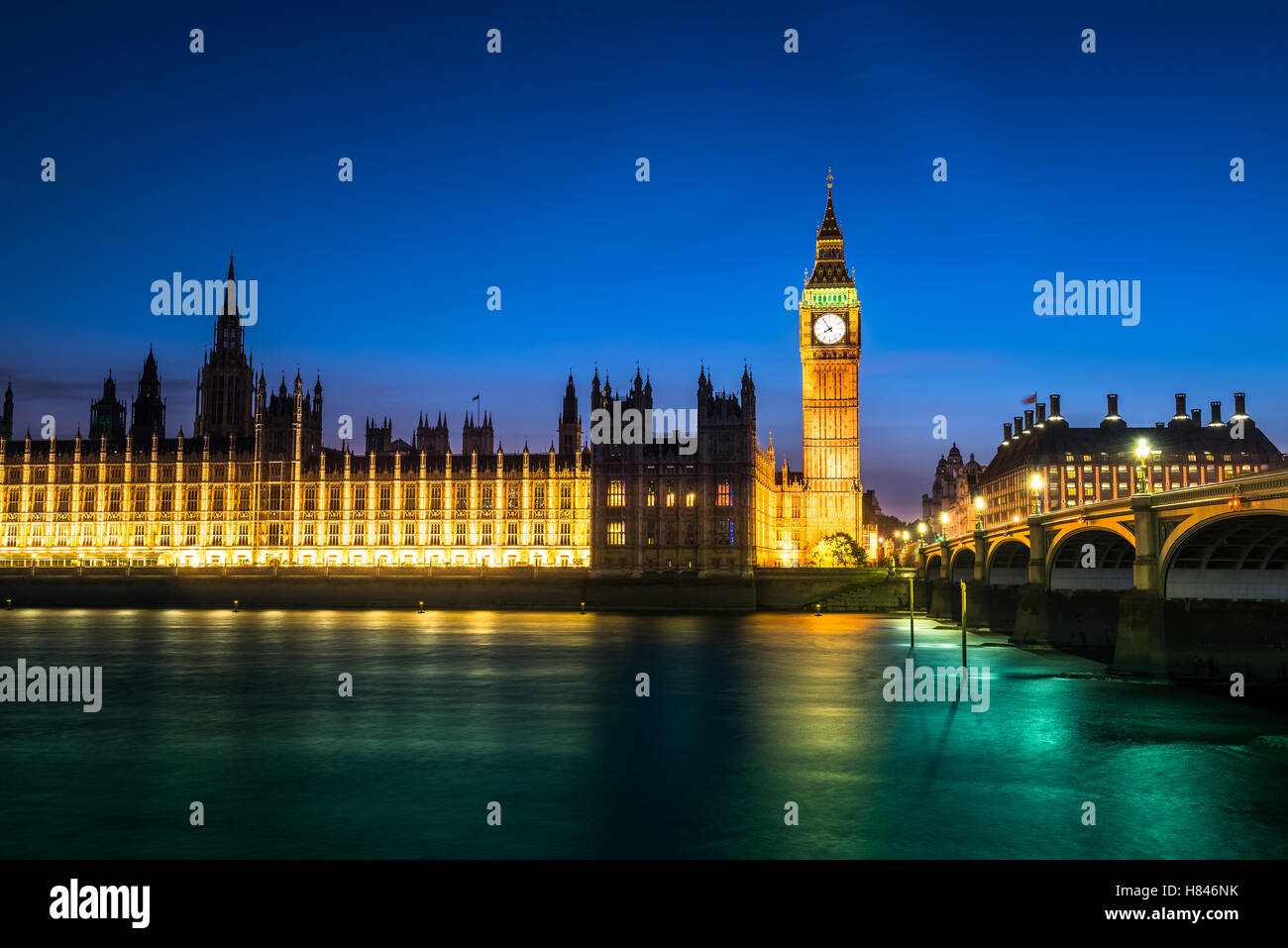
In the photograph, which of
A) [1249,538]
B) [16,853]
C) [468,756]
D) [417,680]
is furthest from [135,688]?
[1249,538]

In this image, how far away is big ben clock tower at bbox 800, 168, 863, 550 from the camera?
128 metres

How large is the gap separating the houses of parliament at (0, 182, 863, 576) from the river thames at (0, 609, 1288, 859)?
58.1 m

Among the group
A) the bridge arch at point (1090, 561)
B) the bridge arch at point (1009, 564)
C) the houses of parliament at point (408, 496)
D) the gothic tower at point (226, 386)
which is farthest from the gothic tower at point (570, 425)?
the bridge arch at point (1090, 561)

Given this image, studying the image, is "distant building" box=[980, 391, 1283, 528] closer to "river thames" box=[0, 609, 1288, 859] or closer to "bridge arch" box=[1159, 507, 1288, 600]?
"bridge arch" box=[1159, 507, 1288, 600]

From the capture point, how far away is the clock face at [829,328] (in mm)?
132625

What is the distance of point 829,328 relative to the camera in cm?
13338

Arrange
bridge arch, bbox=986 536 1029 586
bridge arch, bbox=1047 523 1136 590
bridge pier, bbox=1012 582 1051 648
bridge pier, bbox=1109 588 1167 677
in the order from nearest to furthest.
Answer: bridge pier, bbox=1109 588 1167 677 → bridge arch, bbox=1047 523 1136 590 → bridge pier, bbox=1012 582 1051 648 → bridge arch, bbox=986 536 1029 586

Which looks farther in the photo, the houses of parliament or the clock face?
the clock face

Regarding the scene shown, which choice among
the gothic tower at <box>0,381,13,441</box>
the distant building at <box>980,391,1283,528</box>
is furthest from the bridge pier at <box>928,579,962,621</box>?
the gothic tower at <box>0,381,13,441</box>

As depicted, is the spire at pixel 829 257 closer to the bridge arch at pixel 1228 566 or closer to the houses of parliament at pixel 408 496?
the houses of parliament at pixel 408 496

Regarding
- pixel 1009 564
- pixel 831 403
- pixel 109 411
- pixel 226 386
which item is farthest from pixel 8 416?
pixel 1009 564
